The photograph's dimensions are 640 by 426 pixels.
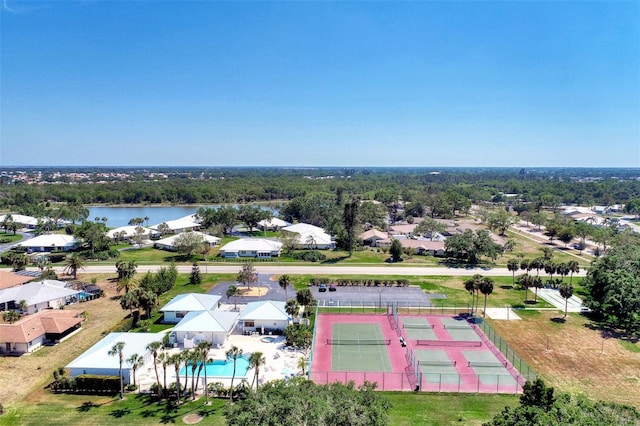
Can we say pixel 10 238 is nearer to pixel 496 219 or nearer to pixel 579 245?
pixel 496 219

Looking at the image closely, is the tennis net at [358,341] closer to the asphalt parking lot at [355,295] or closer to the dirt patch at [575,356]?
the asphalt parking lot at [355,295]

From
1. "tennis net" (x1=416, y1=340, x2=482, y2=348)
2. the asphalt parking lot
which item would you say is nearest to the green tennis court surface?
"tennis net" (x1=416, y1=340, x2=482, y2=348)

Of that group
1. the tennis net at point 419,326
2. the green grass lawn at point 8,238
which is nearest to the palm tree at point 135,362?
the tennis net at point 419,326

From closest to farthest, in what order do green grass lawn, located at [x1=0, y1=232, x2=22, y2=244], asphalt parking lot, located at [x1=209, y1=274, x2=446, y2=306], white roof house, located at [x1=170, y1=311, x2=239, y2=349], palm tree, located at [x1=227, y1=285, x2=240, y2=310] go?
white roof house, located at [x1=170, y1=311, x2=239, y2=349] < palm tree, located at [x1=227, y1=285, x2=240, y2=310] < asphalt parking lot, located at [x1=209, y1=274, x2=446, y2=306] < green grass lawn, located at [x1=0, y1=232, x2=22, y2=244]

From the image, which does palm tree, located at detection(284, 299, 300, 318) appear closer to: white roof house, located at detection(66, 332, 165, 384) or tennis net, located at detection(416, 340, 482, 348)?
tennis net, located at detection(416, 340, 482, 348)

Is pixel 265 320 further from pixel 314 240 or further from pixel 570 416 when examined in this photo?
pixel 314 240

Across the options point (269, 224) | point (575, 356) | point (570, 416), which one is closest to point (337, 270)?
point (575, 356)

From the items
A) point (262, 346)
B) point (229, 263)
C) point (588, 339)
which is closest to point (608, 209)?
point (588, 339)
